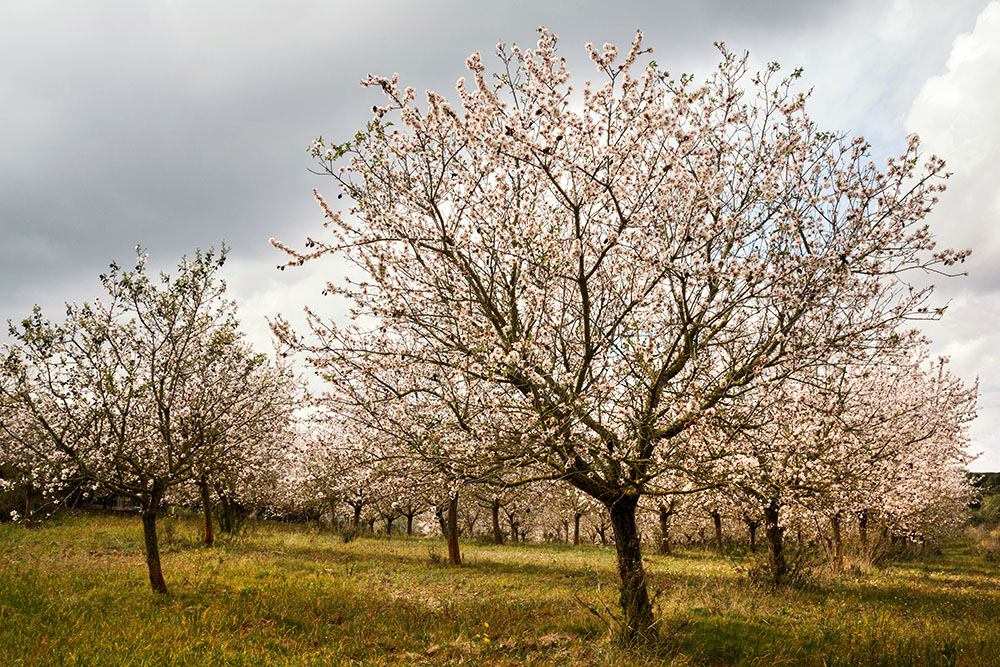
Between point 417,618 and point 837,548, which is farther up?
point 417,618

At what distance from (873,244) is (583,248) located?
12.7ft

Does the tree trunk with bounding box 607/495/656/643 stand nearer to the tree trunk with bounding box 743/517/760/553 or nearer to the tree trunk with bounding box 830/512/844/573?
the tree trunk with bounding box 743/517/760/553

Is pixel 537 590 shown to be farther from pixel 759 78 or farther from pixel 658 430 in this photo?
pixel 759 78

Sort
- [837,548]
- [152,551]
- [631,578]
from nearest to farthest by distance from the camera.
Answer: [631,578]
[152,551]
[837,548]

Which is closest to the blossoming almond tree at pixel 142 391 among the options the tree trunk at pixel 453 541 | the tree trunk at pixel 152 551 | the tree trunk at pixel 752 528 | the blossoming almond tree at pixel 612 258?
the tree trunk at pixel 152 551

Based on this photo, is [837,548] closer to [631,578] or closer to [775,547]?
[775,547]

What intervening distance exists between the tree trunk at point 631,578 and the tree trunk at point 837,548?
45.5 feet

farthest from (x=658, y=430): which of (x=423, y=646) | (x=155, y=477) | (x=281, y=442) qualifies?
(x=281, y=442)

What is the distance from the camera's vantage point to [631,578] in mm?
8062

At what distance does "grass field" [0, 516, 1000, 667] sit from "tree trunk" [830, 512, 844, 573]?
2.41m

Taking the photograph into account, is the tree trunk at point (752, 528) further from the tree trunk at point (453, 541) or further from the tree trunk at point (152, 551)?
the tree trunk at point (152, 551)

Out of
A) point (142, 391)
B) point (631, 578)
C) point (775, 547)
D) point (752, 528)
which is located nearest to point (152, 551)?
point (142, 391)

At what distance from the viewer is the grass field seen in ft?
24.0

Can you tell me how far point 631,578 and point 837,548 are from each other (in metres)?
18.7
